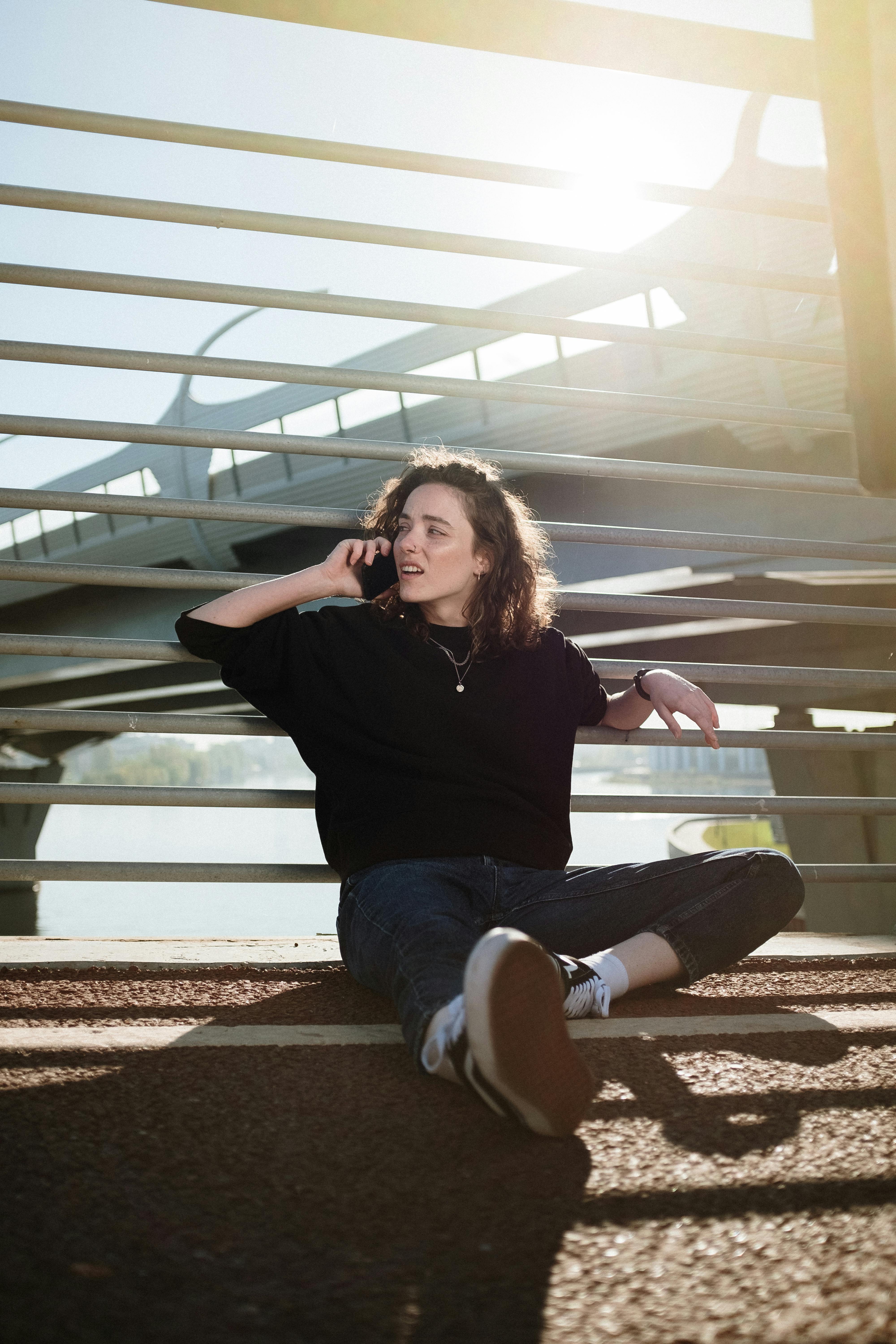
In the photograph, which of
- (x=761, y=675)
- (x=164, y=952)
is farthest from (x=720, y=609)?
(x=164, y=952)

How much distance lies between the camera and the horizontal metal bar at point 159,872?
8.14ft

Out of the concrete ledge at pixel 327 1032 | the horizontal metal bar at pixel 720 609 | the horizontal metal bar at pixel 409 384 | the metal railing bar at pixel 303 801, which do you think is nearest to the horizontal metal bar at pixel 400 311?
the horizontal metal bar at pixel 409 384

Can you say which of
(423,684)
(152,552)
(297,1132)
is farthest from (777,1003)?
(152,552)

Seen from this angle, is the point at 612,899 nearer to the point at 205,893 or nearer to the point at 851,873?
the point at 851,873

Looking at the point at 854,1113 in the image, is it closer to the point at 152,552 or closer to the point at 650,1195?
the point at 650,1195

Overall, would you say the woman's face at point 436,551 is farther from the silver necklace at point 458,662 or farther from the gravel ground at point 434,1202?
the gravel ground at point 434,1202

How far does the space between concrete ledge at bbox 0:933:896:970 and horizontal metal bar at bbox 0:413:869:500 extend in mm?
1186

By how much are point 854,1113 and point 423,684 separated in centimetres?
125

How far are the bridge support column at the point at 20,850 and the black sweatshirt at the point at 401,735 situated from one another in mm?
15056

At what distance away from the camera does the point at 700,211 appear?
33.3ft

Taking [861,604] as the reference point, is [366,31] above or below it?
above

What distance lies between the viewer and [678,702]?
248 cm

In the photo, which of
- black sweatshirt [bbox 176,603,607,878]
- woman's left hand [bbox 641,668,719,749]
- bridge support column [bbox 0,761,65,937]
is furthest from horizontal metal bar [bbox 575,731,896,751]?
bridge support column [bbox 0,761,65,937]

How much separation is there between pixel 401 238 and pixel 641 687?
1.44 meters
